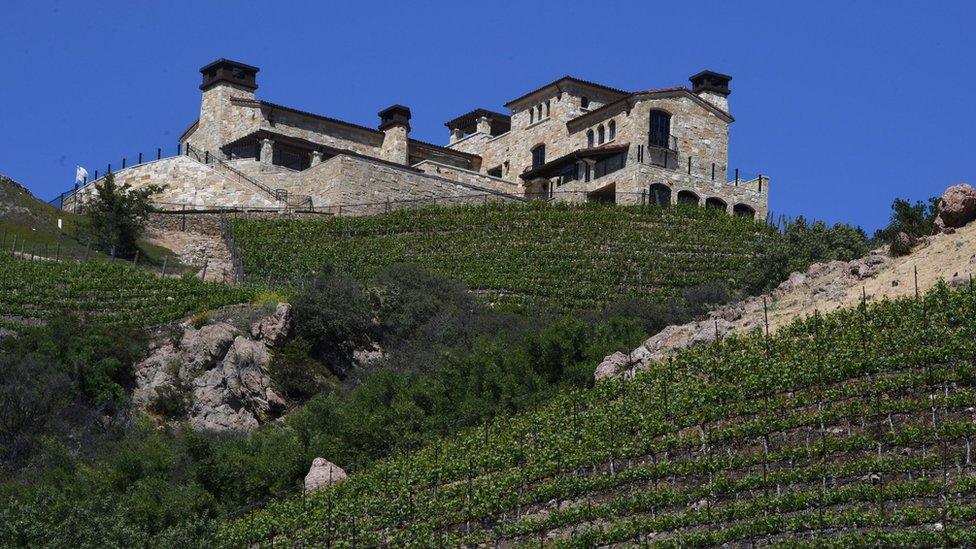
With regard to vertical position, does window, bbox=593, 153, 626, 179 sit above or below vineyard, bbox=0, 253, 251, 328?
above

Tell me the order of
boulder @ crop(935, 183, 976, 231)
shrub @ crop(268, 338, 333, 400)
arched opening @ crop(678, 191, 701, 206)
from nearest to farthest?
boulder @ crop(935, 183, 976, 231) < shrub @ crop(268, 338, 333, 400) < arched opening @ crop(678, 191, 701, 206)

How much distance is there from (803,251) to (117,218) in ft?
76.0

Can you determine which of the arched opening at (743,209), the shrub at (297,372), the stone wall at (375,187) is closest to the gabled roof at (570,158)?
the stone wall at (375,187)

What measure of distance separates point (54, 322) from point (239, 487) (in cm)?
1329

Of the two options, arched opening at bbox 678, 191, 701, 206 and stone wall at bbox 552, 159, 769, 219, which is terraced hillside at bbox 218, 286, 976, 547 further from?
arched opening at bbox 678, 191, 701, 206

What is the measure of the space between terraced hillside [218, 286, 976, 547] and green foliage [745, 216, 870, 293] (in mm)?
15965

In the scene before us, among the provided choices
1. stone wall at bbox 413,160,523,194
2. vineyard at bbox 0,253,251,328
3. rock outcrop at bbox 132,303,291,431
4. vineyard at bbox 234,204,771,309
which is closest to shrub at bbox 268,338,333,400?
rock outcrop at bbox 132,303,291,431

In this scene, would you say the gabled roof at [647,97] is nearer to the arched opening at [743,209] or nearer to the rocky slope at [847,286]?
the arched opening at [743,209]

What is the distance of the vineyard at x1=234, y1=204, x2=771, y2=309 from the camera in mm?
56812

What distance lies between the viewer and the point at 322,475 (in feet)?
116

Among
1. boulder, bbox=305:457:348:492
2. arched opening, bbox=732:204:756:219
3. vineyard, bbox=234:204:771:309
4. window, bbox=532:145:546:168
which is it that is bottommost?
boulder, bbox=305:457:348:492

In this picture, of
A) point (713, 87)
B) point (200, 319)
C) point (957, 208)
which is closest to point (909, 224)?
point (957, 208)

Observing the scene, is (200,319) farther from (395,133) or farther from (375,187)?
(395,133)

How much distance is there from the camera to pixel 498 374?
39.6 meters
